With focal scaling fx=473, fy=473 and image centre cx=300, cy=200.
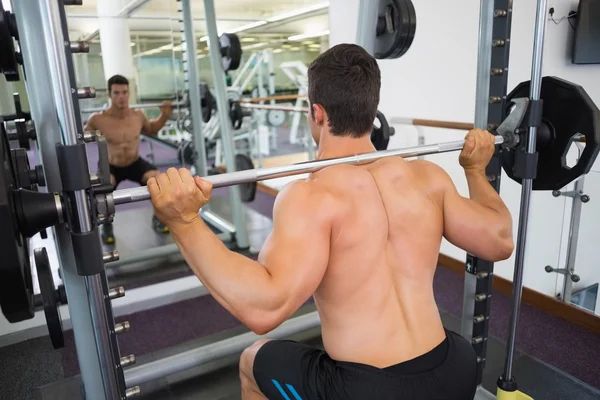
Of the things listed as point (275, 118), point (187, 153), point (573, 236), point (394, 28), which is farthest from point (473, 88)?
point (275, 118)

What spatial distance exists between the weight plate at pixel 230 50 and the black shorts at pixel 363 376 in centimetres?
265

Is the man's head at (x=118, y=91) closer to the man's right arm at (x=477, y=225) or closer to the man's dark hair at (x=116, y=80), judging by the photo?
the man's dark hair at (x=116, y=80)

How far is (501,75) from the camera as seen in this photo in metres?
1.56

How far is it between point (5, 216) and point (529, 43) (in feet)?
8.37

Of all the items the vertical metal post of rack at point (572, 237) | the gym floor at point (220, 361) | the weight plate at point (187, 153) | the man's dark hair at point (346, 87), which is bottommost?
the gym floor at point (220, 361)

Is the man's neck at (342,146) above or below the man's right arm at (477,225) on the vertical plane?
above

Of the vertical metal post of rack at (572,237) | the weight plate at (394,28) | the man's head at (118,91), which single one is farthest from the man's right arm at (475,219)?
the man's head at (118,91)

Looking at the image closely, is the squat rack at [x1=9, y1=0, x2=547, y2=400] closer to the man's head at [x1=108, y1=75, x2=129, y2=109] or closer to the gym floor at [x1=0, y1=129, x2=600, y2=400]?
the gym floor at [x1=0, y1=129, x2=600, y2=400]

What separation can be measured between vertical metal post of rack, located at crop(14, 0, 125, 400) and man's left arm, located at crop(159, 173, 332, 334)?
0.19 meters

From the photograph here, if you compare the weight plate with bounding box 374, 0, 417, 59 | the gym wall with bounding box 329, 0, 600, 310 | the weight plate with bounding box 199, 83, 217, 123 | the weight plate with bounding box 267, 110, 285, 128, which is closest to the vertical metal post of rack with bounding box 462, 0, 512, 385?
the weight plate with bounding box 374, 0, 417, 59

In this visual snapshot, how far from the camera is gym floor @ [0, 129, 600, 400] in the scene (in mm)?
1929

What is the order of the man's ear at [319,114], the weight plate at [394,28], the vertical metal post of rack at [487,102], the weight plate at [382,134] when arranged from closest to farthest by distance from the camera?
the man's ear at [319,114] → the vertical metal post of rack at [487,102] → the weight plate at [394,28] → the weight plate at [382,134]

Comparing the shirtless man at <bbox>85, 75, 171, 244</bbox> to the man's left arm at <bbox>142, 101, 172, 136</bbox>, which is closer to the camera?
the shirtless man at <bbox>85, 75, 171, 244</bbox>

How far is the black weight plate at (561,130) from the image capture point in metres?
1.34
